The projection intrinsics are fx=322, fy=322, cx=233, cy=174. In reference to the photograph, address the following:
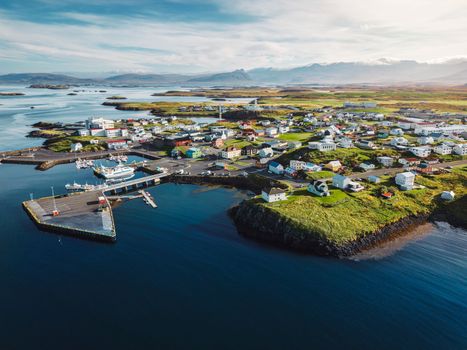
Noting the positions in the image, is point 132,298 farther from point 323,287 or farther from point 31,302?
point 323,287

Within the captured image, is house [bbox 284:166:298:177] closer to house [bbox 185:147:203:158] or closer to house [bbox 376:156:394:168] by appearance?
house [bbox 376:156:394:168]

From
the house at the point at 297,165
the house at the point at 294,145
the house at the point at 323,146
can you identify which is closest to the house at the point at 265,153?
the house at the point at 294,145

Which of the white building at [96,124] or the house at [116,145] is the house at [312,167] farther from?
the white building at [96,124]

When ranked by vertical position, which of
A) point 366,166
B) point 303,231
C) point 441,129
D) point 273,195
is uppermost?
point 441,129

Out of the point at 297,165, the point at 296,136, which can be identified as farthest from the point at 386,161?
the point at 296,136

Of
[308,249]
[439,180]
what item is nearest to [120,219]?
[308,249]

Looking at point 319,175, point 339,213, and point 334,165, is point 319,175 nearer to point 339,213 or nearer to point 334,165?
point 334,165
